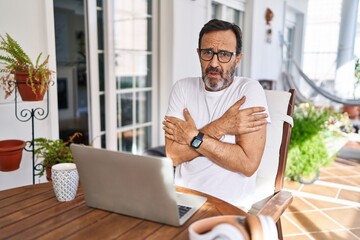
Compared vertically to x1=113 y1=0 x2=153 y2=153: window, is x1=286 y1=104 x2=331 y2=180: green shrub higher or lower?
lower

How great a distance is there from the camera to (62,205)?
3.13 ft

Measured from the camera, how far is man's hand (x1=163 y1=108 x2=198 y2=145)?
1.25m

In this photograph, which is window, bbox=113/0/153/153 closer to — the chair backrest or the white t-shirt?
the white t-shirt

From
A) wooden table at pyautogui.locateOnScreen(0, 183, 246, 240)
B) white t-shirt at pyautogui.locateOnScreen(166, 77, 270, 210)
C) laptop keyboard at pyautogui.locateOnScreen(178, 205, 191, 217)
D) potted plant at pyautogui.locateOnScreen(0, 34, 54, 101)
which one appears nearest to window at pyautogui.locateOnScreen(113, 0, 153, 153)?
potted plant at pyautogui.locateOnScreen(0, 34, 54, 101)

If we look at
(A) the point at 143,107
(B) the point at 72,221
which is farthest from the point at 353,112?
(B) the point at 72,221

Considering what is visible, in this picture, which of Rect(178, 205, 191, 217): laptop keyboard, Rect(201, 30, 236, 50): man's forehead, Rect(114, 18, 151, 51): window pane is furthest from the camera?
Rect(114, 18, 151, 51): window pane

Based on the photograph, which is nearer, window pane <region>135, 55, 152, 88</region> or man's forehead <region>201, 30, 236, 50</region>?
man's forehead <region>201, 30, 236, 50</region>

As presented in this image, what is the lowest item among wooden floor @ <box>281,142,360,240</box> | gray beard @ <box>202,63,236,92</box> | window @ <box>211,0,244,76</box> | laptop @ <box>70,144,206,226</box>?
wooden floor @ <box>281,142,360,240</box>

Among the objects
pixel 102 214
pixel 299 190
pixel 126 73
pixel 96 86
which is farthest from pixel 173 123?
pixel 299 190

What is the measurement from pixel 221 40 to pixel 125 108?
1490 mm

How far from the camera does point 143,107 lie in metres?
2.84

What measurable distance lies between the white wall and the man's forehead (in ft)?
3.39

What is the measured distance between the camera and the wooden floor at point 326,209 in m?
2.12

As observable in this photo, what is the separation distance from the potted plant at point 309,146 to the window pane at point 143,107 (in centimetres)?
127
